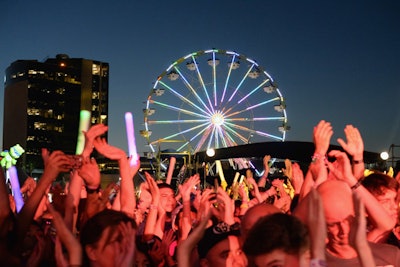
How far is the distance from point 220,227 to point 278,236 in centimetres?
135

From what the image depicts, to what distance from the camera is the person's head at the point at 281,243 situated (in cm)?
229

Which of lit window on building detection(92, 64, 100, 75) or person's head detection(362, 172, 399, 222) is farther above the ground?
lit window on building detection(92, 64, 100, 75)

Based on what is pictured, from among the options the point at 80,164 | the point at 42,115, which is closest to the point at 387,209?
the point at 80,164

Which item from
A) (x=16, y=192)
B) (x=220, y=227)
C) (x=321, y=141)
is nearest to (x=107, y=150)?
(x=220, y=227)

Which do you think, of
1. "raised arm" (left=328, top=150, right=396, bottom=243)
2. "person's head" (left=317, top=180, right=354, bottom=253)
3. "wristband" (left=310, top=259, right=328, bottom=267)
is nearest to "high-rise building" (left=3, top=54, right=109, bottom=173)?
"raised arm" (left=328, top=150, right=396, bottom=243)

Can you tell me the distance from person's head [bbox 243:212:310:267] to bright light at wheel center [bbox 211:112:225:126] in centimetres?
2784

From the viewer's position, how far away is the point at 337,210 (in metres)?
2.86

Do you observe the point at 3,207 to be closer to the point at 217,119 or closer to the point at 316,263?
the point at 316,263

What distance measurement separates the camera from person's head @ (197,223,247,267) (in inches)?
128

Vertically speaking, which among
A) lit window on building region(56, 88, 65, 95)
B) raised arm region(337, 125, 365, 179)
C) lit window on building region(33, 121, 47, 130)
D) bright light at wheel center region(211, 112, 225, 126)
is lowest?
raised arm region(337, 125, 365, 179)

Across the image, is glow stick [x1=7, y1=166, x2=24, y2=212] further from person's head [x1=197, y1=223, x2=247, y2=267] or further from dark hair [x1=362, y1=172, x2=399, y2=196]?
dark hair [x1=362, y1=172, x2=399, y2=196]

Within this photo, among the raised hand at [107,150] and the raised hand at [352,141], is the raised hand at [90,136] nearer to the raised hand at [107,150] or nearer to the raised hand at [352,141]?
the raised hand at [107,150]

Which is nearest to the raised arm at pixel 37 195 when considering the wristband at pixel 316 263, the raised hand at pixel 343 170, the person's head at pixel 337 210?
the person's head at pixel 337 210

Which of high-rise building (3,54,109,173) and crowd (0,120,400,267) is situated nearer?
crowd (0,120,400,267)
